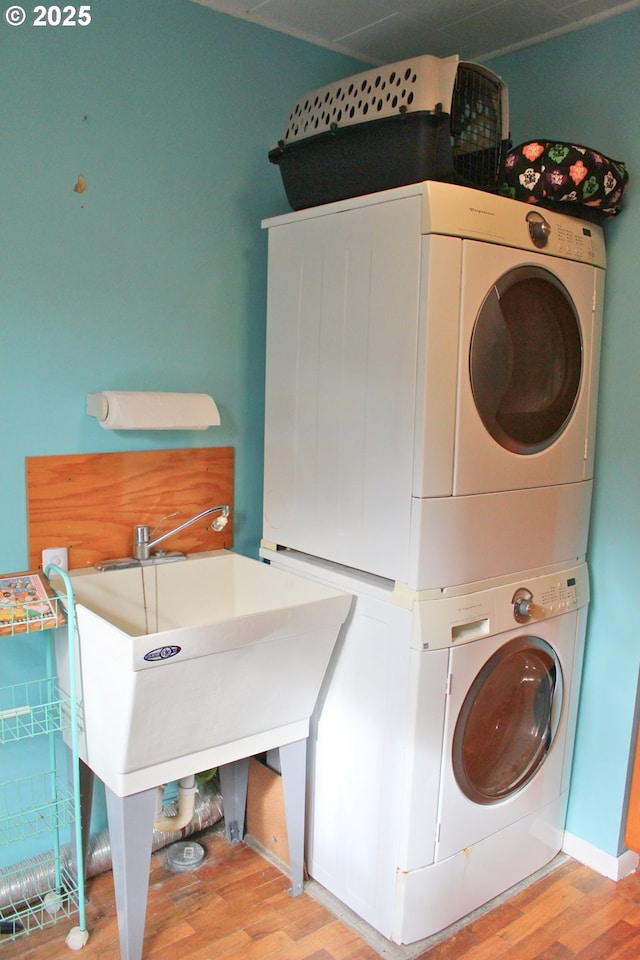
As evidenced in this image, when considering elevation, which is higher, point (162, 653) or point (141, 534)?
point (141, 534)

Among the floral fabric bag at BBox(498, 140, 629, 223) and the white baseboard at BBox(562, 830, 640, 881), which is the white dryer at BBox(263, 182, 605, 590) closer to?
the floral fabric bag at BBox(498, 140, 629, 223)

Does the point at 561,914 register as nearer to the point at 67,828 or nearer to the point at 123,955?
the point at 123,955

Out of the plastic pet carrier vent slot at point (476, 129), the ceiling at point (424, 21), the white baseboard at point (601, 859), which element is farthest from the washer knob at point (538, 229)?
the white baseboard at point (601, 859)

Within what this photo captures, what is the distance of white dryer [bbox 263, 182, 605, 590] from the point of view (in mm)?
1687

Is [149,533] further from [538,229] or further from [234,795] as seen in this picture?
[538,229]

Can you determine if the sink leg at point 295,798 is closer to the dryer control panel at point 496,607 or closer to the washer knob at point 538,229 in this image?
the dryer control panel at point 496,607

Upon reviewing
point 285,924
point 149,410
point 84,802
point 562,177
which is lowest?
point 285,924

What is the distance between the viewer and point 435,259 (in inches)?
64.7

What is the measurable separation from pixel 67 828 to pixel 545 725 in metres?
1.34

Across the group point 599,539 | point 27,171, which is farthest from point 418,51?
point 599,539

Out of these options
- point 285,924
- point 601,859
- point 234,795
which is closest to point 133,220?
point 234,795

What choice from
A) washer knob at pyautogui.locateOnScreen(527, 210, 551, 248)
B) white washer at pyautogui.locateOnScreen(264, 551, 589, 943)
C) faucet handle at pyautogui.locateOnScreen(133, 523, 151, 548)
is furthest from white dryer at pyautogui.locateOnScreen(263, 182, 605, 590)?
faucet handle at pyautogui.locateOnScreen(133, 523, 151, 548)
